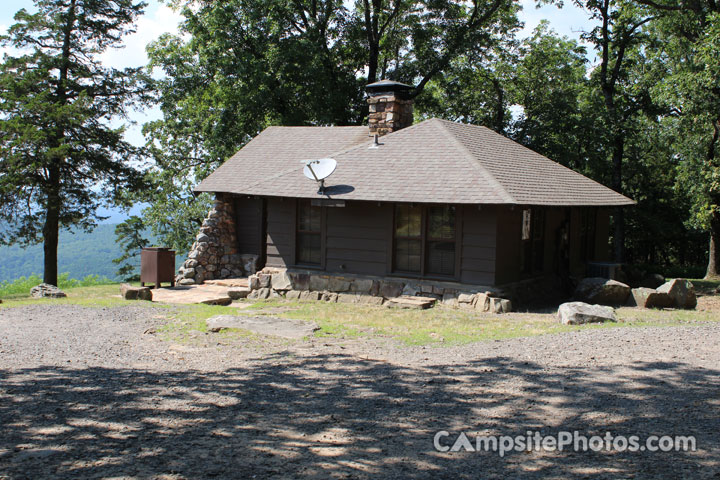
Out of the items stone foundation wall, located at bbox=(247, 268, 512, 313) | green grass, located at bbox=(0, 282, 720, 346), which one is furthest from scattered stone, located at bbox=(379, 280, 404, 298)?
green grass, located at bbox=(0, 282, 720, 346)

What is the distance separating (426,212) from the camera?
44.8 ft

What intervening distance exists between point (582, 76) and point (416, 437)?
30.1 metres

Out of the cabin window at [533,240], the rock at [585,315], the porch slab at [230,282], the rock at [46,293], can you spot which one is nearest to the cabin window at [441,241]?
the cabin window at [533,240]

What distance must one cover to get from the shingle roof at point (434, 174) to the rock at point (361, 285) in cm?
207

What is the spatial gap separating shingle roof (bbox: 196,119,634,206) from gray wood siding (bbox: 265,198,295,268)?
0.57 meters

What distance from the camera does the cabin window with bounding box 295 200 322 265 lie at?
15224 millimetres

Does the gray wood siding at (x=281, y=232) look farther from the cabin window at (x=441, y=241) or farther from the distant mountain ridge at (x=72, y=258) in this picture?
the distant mountain ridge at (x=72, y=258)

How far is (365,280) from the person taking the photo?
1437cm

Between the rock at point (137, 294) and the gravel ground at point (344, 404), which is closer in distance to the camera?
the gravel ground at point (344, 404)

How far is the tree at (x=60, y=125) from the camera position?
780 inches

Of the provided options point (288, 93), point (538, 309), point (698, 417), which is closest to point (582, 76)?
point (288, 93)

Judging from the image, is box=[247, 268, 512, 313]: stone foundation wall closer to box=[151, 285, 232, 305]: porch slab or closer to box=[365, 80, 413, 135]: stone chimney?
box=[151, 285, 232, 305]: porch slab

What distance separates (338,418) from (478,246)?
8.29 metres

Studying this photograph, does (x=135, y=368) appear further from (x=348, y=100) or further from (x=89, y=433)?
(x=348, y=100)
